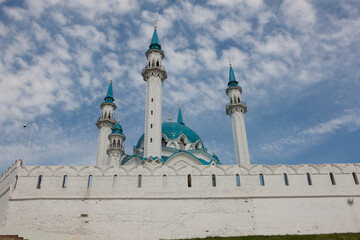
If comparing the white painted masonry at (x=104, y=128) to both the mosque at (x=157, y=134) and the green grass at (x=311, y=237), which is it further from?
the green grass at (x=311, y=237)

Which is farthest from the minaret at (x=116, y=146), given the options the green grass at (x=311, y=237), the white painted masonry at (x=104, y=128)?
the green grass at (x=311, y=237)

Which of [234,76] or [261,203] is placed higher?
[234,76]

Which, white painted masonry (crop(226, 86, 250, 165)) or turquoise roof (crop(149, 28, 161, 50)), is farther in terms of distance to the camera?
turquoise roof (crop(149, 28, 161, 50))

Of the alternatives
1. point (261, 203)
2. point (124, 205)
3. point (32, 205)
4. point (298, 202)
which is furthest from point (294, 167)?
point (32, 205)

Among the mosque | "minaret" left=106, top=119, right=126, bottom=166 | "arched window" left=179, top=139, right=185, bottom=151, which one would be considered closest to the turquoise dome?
the mosque

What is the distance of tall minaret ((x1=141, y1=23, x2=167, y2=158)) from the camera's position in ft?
86.4

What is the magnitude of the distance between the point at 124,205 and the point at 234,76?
77.1 feet

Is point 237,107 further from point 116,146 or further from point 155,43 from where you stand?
point 116,146

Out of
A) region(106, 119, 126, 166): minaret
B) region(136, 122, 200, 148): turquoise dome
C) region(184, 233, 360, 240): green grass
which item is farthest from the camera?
region(136, 122, 200, 148): turquoise dome

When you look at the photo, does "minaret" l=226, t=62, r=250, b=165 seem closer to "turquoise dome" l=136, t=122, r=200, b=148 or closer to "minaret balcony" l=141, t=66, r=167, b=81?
"turquoise dome" l=136, t=122, r=200, b=148

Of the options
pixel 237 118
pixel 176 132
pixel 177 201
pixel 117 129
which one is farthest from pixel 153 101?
pixel 177 201

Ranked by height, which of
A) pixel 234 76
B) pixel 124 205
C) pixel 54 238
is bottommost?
pixel 54 238

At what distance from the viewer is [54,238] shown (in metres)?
15.6

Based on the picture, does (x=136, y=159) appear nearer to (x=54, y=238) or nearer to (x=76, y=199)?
(x=76, y=199)
